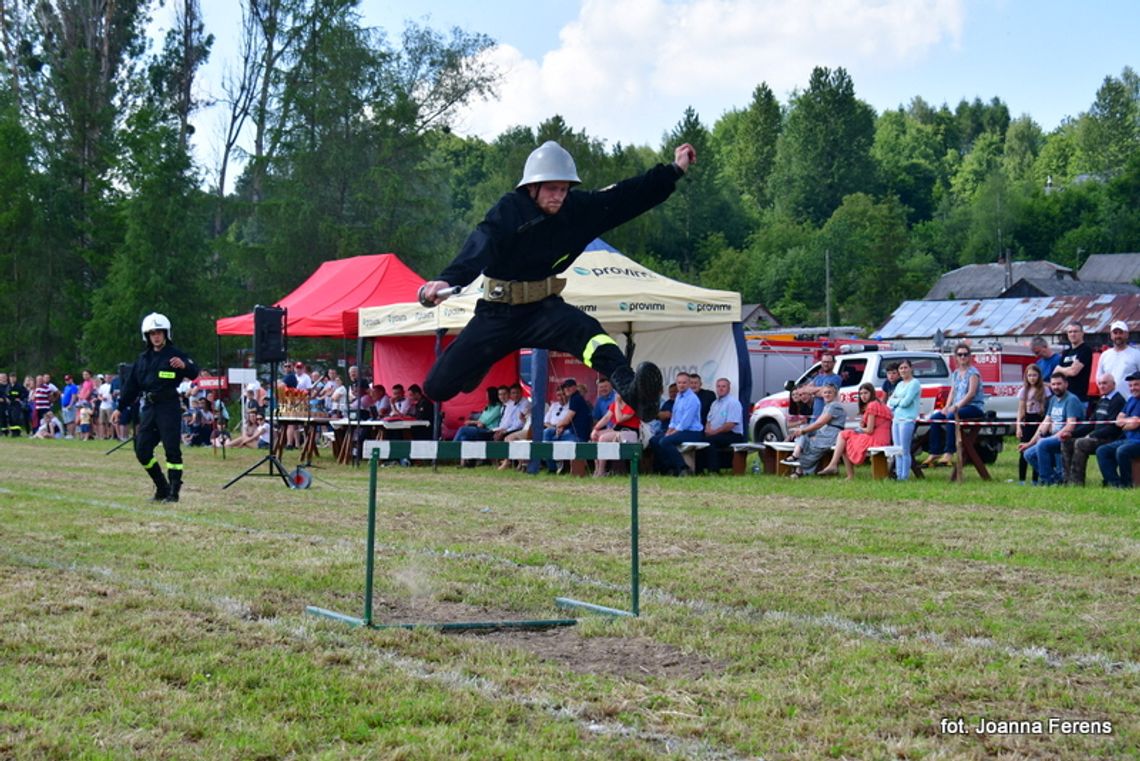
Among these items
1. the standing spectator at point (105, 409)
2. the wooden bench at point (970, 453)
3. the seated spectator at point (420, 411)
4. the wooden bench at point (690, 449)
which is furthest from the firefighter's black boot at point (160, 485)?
the standing spectator at point (105, 409)

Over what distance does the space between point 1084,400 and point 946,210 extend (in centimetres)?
12546

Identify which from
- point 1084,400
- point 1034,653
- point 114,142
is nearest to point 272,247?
point 114,142

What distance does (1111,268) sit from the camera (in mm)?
106812

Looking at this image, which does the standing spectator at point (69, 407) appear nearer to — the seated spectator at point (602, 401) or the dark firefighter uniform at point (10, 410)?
the dark firefighter uniform at point (10, 410)

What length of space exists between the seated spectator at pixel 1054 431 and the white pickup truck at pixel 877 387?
22.5 ft

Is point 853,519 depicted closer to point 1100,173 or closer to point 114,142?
point 114,142

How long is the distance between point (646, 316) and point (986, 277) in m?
88.9

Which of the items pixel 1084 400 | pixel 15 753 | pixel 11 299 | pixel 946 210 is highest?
pixel 946 210

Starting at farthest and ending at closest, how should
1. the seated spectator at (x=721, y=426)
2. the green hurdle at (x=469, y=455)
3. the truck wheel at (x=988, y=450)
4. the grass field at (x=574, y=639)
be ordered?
the truck wheel at (x=988, y=450)
the seated spectator at (x=721, y=426)
the green hurdle at (x=469, y=455)
the grass field at (x=574, y=639)

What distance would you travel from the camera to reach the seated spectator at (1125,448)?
14211 millimetres

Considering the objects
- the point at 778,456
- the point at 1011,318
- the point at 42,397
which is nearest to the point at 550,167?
the point at 778,456

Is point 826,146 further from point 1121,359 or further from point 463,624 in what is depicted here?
point 463,624

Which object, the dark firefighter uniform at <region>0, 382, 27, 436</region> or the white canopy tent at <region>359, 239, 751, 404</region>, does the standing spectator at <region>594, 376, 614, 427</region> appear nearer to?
the white canopy tent at <region>359, 239, 751, 404</region>

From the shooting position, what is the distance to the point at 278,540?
1005 cm
